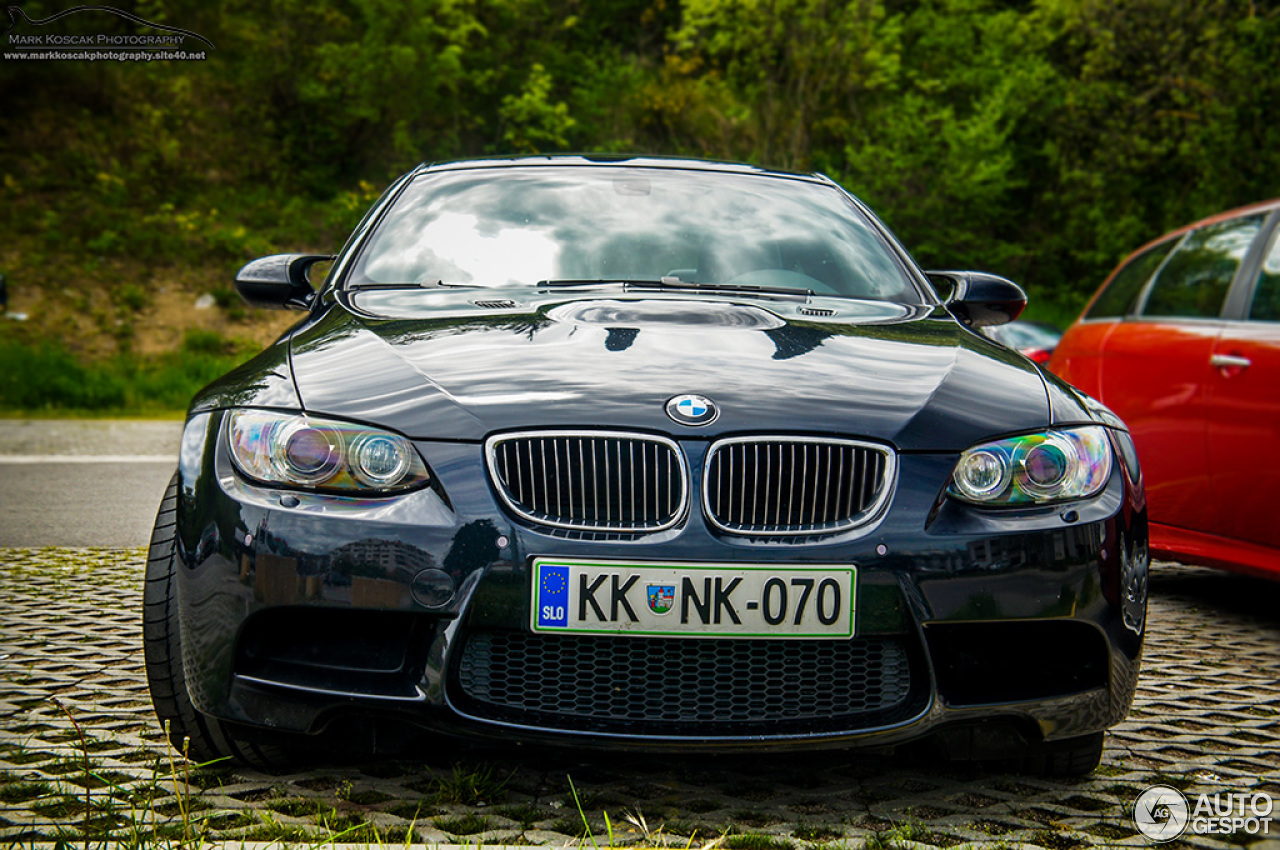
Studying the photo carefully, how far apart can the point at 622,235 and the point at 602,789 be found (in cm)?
173

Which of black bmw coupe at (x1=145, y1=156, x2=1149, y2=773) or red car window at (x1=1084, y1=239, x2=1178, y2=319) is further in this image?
red car window at (x1=1084, y1=239, x2=1178, y2=319)

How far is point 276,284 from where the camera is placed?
143 inches

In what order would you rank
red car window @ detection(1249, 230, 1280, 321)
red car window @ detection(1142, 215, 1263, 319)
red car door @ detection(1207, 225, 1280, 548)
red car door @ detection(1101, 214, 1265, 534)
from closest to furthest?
red car door @ detection(1207, 225, 1280, 548) → red car window @ detection(1249, 230, 1280, 321) → red car door @ detection(1101, 214, 1265, 534) → red car window @ detection(1142, 215, 1263, 319)

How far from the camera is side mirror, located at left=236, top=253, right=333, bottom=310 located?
11.9 feet

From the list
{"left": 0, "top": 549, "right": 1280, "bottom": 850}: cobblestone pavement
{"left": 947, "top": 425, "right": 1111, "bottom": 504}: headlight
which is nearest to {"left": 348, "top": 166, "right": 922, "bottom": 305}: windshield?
{"left": 947, "top": 425, "right": 1111, "bottom": 504}: headlight

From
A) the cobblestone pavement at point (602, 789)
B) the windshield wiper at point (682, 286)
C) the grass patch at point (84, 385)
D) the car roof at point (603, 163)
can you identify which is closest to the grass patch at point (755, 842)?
the cobblestone pavement at point (602, 789)

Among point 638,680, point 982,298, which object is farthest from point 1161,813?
point 982,298

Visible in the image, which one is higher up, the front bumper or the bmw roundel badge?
the bmw roundel badge

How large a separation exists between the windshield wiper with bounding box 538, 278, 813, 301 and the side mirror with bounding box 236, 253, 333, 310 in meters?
0.79

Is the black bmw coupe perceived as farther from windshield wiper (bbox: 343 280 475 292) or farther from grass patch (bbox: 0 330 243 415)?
grass patch (bbox: 0 330 243 415)

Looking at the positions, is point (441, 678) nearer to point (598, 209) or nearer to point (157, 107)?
point (598, 209)

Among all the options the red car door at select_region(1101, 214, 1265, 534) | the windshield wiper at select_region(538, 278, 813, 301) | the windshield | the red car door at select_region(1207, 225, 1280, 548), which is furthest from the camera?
the red car door at select_region(1101, 214, 1265, 534)

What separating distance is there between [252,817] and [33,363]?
14180mm

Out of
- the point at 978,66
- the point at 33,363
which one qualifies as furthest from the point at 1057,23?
the point at 33,363
